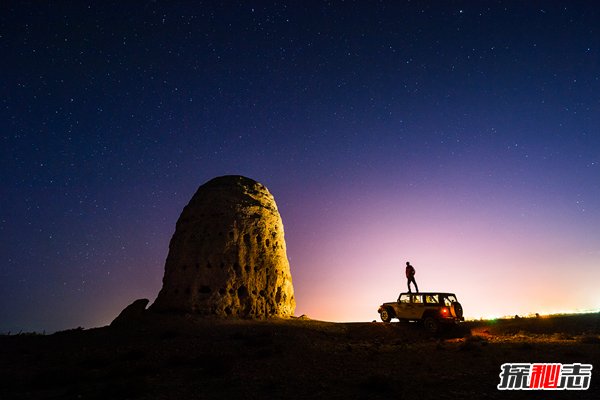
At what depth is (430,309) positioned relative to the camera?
55.9 ft

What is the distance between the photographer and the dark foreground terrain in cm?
785

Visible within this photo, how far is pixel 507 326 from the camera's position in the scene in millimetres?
20719

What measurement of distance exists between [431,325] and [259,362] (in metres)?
9.71

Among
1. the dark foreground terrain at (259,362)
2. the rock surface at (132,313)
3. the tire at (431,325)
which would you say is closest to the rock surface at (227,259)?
the rock surface at (132,313)

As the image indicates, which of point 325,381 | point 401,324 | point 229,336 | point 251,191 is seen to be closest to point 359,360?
point 325,381

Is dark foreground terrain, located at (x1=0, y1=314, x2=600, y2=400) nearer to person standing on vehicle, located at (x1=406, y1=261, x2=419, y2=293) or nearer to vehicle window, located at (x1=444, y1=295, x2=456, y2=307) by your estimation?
vehicle window, located at (x1=444, y1=295, x2=456, y2=307)

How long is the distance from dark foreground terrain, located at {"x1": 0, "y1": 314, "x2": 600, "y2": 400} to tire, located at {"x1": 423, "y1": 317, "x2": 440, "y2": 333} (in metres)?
0.49

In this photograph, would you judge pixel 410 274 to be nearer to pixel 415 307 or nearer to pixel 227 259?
pixel 415 307

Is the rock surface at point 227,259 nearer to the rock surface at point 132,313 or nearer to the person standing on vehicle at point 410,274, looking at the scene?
the rock surface at point 132,313

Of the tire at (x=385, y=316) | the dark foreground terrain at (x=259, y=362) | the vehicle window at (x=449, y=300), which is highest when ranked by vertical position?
the vehicle window at (x=449, y=300)

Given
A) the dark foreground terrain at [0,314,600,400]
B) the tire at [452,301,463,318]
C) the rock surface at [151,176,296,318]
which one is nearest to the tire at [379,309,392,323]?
the dark foreground terrain at [0,314,600,400]

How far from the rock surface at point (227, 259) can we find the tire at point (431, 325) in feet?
26.3

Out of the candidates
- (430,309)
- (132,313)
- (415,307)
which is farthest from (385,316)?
(132,313)

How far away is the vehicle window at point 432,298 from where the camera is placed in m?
17.3
